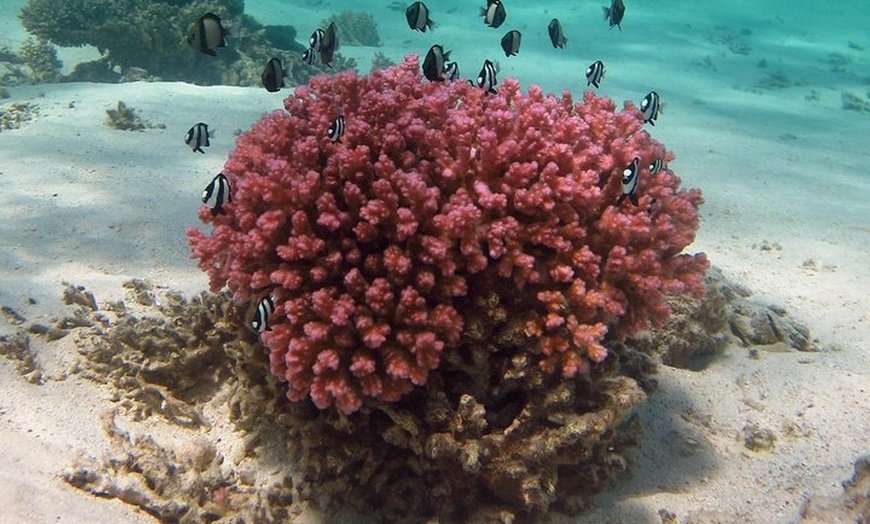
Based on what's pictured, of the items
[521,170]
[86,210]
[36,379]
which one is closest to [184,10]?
[86,210]

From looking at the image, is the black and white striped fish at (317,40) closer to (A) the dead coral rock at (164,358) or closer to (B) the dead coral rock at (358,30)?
(A) the dead coral rock at (164,358)

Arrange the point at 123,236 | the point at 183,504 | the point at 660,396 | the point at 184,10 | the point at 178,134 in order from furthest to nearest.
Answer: the point at 184,10
the point at 178,134
the point at 123,236
the point at 660,396
the point at 183,504

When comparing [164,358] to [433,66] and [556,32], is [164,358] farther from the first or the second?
[556,32]

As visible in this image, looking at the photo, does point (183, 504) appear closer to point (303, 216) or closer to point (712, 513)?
point (303, 216)

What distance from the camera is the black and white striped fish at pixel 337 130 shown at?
335cm

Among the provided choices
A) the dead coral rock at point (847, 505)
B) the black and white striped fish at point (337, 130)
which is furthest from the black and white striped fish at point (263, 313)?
the dead coral rock at point (847, 505)

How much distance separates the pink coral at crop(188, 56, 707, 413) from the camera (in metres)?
2.95

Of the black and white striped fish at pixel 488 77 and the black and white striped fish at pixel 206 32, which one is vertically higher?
the black and white striped fish at pixel 206 32

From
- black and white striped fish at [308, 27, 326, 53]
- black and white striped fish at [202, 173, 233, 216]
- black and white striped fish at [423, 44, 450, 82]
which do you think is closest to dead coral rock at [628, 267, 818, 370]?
black and white striped fish at [423, 44, 450, 82]

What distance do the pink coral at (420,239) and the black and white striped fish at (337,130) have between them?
0.04 m

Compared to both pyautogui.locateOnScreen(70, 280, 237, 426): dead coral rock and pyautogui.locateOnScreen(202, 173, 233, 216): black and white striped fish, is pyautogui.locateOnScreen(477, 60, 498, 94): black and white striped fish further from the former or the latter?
pyautogui.locateOnScreen(70, 280, 237, 426): dead coral rock

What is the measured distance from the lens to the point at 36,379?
12.1 feet

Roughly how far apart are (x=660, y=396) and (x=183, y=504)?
10.3ft

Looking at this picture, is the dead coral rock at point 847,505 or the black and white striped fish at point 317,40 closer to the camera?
the dead coral rock at point 847,505
